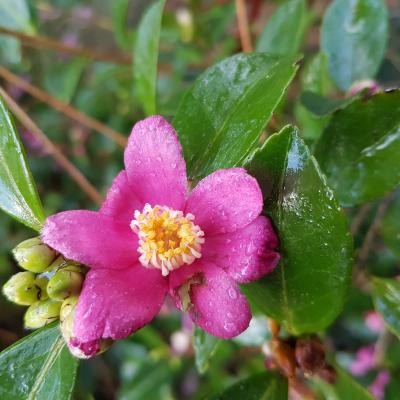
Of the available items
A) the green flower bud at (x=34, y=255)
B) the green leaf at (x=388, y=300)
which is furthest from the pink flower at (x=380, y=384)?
the green flower bud at (x=34, y=255)

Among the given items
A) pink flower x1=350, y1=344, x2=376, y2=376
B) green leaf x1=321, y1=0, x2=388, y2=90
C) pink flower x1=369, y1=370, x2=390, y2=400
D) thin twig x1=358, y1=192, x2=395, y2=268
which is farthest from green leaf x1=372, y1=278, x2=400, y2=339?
pink flower x1=350, y1=344, x2=376, y2=376

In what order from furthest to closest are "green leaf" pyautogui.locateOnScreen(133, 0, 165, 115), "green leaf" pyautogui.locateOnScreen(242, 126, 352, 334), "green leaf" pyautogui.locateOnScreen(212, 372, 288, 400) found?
"green leaf" pyautogui.locateOnScreen(133, 0, 165, 115), "green leaf" pyautogui.locateOnScreen(212, 372, 288, 400), "green leaf" pyautogui.locateOnScreen(242, 126, 352, 334)

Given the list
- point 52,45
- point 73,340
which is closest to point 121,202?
point 73,340

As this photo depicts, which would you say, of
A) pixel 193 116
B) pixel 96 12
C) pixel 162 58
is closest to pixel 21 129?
pixel 162 58

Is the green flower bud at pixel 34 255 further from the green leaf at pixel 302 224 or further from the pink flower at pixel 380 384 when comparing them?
the pink flower at pixel 380 384

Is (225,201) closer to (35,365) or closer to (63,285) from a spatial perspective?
(63,285)

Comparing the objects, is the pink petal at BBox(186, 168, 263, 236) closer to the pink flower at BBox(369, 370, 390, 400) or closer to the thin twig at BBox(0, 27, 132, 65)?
the thin twig at BBox(0, 27, 132, 65)

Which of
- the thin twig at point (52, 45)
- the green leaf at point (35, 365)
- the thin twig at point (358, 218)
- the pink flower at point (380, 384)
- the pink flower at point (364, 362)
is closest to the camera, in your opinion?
the green leaf at point (35, 365)
